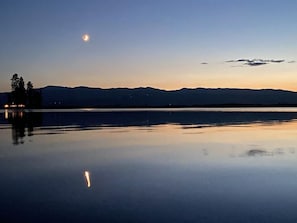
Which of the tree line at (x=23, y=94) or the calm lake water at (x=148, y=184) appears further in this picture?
the tree line at (x=23, y=94)

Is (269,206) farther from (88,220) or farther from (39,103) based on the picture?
(39,103)

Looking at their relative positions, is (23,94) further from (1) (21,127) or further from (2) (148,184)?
(2) (148,184)

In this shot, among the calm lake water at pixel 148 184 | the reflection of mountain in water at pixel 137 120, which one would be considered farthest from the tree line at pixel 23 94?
the calm lake water at pixel 148 184

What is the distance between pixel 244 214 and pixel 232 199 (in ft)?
4.69

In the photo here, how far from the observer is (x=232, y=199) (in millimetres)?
10250

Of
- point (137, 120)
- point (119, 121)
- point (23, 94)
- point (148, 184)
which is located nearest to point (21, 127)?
point (119, 121)

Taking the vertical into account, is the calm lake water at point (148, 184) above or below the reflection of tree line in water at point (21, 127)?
below

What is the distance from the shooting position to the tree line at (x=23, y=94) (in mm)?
150800

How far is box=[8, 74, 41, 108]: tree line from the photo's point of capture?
495 ft

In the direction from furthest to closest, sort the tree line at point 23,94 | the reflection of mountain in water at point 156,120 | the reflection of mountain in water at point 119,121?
the tree line at point 23,94, the reflection of mountain in water at point 156,120, the reflection of mountain in water at point 119,121

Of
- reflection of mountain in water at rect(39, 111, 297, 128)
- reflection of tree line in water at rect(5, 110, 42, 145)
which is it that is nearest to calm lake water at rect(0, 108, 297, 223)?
reflection of tree line in water at rect(5, 110, 42, 145)

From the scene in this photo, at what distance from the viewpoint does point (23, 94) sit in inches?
6093

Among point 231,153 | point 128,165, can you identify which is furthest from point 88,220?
point 231,153

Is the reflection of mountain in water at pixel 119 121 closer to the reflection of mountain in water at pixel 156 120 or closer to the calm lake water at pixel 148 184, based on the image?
the reflection of mountain in water at pixel 156 120
